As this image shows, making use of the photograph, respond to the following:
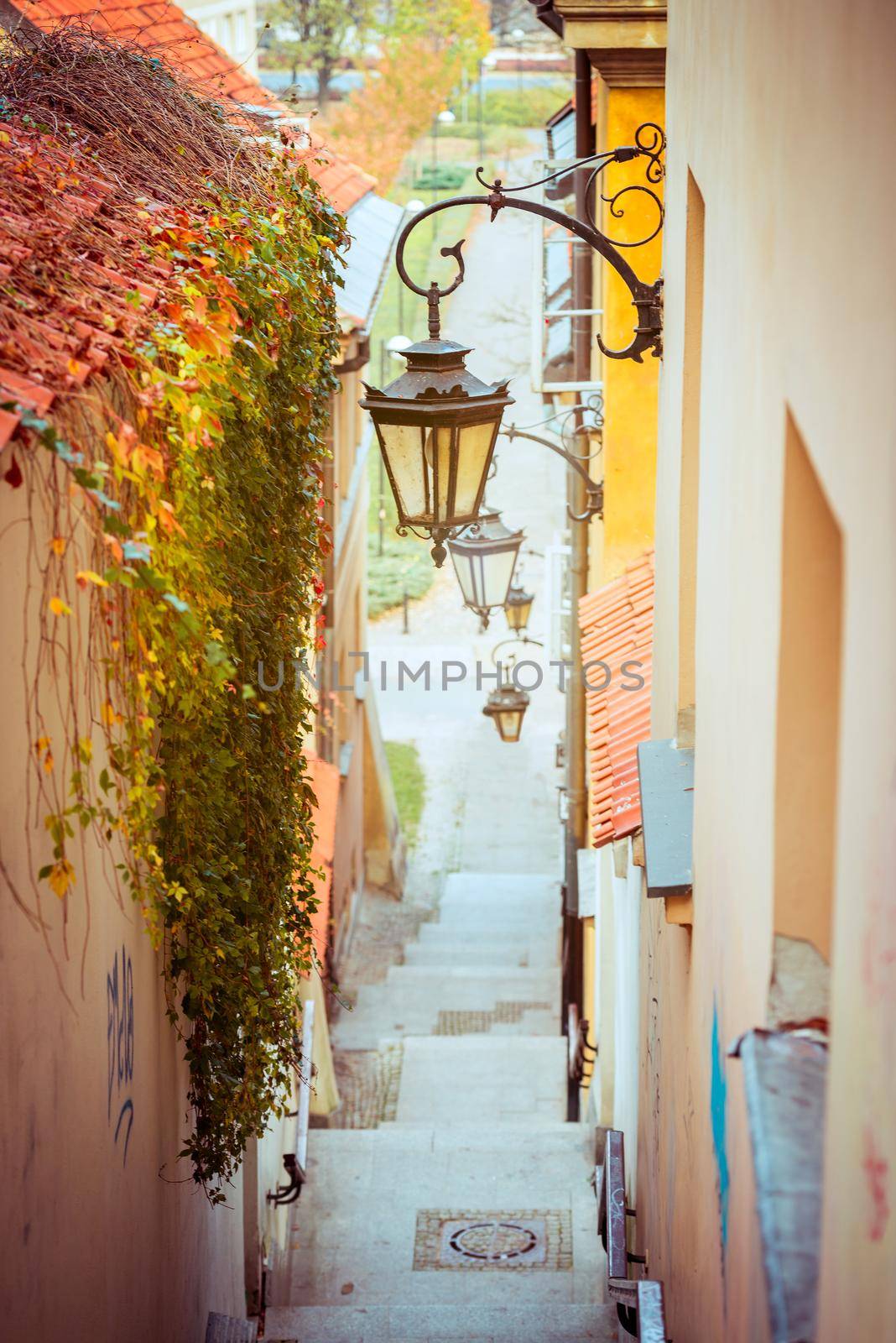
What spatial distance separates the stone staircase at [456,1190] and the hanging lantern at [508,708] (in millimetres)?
2756

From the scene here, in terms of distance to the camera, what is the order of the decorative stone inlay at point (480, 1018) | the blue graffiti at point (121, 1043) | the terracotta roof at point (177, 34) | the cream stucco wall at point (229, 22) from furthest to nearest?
the cream stucco wall at point (229, 22) < the decorative stone inlay at point (480, 1018) < the terracotta roof at point (177, 34) < the blue graffiti at point (121, 1043)

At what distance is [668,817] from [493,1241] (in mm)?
5338

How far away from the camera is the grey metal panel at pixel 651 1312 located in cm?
471

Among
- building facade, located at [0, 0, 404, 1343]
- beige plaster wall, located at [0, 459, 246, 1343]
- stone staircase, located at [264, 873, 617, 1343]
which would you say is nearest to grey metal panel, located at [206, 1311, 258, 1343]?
building facade, located at [0, 0, 404, 1343]

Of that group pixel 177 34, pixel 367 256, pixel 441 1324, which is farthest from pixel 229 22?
pixel 441 1324

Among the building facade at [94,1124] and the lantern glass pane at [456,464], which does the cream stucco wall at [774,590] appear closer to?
the lantern glass pane at [456,464]

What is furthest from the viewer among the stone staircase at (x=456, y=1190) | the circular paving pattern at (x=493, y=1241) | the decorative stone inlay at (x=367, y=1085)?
the decorative stone inlay at (x=367, y=1085)

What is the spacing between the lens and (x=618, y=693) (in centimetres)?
761

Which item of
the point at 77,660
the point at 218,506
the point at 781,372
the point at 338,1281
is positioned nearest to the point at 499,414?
the point at 218,506

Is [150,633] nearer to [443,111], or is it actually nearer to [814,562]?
[814,562]

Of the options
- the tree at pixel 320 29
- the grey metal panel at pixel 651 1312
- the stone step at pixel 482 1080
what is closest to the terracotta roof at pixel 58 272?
the grey metal panel at pixel 651 1312

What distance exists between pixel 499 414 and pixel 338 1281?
18.3 feet

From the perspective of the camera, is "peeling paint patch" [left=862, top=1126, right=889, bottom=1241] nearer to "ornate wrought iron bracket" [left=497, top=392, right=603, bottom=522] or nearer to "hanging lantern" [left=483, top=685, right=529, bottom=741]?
"ornate wrought iron bracket" [left=497, top=392, right=603, bottom=522]

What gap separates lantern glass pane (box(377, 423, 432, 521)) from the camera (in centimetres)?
538
